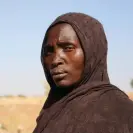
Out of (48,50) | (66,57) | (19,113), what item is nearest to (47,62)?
(48,50)

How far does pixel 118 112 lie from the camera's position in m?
2.41

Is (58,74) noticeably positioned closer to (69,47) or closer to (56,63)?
(56,63)

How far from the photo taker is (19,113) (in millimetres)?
41531

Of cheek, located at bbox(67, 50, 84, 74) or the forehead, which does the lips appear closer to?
cheek, located at bbox(67, 50, 84, 74)

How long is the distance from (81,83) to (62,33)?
1.11 ft

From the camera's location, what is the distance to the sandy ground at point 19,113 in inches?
1413

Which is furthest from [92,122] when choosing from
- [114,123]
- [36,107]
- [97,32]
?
[36,107]

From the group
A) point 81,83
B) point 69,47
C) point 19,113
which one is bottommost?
point 19,113

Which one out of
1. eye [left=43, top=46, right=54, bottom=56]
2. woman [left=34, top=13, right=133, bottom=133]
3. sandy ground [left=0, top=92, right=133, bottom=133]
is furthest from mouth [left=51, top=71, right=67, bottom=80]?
sandy ground [left=0, top=92, right=133, bottom=133]

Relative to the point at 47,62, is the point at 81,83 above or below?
below

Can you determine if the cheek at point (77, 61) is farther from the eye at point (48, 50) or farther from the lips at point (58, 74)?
the eye at point (48, 50)

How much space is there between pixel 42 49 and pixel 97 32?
0.40 m

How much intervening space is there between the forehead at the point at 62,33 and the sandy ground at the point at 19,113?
30.8m

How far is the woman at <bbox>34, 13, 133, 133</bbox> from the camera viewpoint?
2418mm
